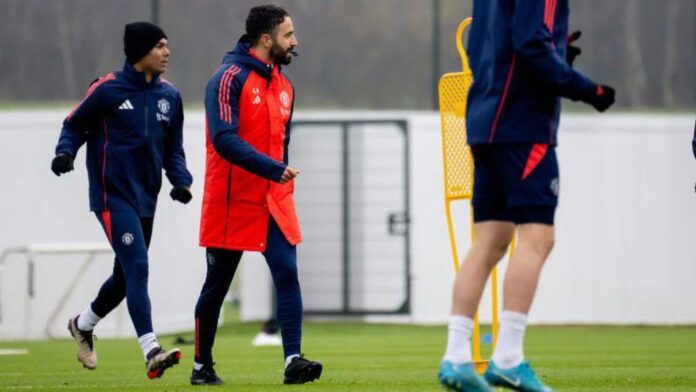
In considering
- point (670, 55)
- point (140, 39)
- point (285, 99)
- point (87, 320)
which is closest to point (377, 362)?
point (87, 320)

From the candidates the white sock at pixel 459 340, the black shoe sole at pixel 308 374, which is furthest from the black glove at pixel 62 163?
the white sock at pixel 459 340

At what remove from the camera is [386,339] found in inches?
596

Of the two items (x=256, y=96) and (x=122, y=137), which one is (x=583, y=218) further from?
(x=256, y=96)

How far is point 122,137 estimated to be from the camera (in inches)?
336

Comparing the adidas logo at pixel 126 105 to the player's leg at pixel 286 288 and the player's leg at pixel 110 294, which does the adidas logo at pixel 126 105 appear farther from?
the player's leg at pixel 286 288

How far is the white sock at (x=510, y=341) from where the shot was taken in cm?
599

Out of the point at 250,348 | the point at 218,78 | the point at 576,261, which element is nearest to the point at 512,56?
the point at 218,78

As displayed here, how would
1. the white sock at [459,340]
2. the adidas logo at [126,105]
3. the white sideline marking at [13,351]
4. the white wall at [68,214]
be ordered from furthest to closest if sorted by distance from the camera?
1. the white wall at [68,214]
2. the white sideline marking at [13,351]
3. the adidas logo at [126,105]
4. the white sock at [459,340]

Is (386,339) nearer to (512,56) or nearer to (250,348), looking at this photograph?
(250,348)

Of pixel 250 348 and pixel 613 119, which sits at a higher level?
pixel 613 119

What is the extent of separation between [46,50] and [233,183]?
11.7 meters

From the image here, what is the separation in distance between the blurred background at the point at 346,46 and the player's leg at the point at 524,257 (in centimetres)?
1335

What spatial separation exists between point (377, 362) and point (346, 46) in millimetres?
9536

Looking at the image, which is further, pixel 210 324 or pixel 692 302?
pixel 692 302
